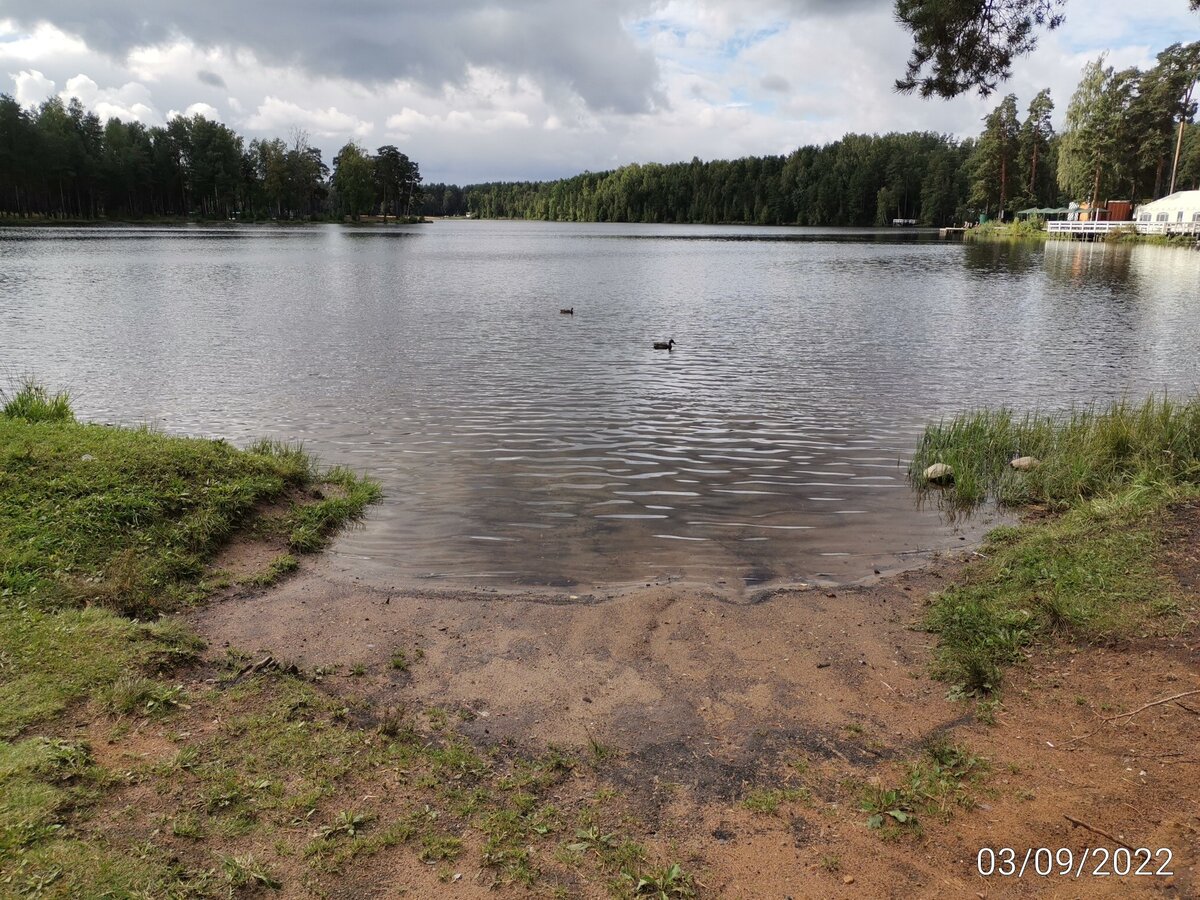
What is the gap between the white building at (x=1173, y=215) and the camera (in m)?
74.9

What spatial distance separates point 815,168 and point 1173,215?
114m

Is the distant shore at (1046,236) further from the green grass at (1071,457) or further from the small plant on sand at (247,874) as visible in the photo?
the small plant on sand at (247,874)

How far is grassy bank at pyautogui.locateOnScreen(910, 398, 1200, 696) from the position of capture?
6.87 metres

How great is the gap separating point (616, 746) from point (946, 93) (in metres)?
11.5

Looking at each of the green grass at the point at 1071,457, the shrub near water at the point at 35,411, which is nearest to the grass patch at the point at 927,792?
the green grass at the point at 1071,457

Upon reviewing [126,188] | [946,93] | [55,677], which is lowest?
[55,677]

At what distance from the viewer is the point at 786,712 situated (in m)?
6.21

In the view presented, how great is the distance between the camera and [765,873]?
173 inches

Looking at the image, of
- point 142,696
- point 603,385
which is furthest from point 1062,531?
point 603,385

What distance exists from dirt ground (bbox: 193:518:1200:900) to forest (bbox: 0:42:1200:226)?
3122 inches

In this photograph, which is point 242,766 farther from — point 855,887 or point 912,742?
point 912,742

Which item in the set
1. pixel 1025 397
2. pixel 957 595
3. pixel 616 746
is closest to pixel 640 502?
pixel 957 595

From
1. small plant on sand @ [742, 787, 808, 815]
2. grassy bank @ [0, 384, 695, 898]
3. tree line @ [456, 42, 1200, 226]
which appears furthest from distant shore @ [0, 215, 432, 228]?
small plant on sand @ [742, 787, 808, 815]

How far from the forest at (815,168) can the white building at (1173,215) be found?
33.6 feet
